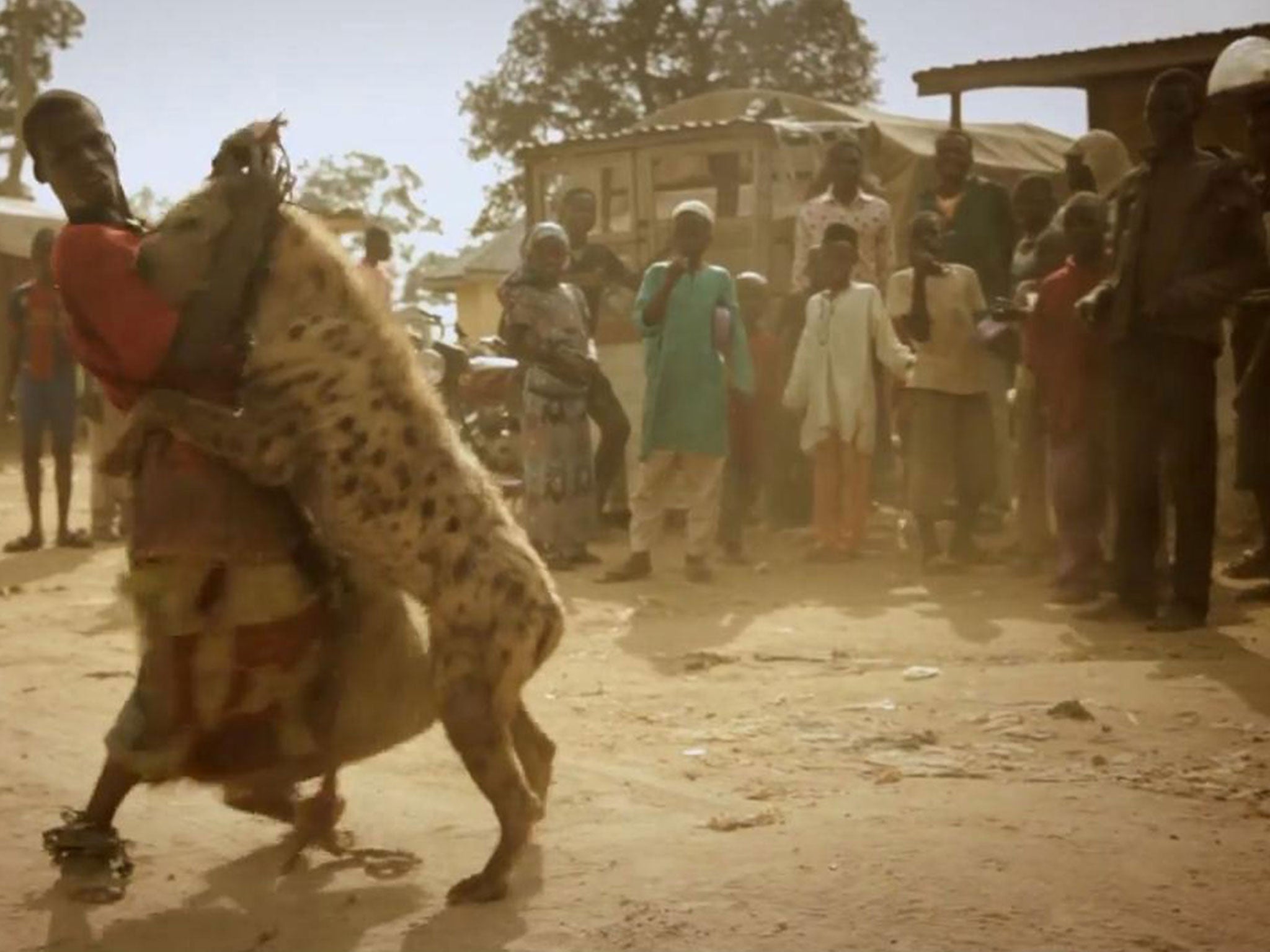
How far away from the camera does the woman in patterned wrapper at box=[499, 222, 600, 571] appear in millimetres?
9336

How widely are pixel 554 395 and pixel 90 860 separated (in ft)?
19.1

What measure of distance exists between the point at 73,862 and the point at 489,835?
1015mm

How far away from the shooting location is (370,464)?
384 centimetres

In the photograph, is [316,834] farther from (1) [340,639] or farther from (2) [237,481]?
(2) [237,481]

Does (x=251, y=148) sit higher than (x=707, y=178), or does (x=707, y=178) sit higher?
(x=707, y=178)

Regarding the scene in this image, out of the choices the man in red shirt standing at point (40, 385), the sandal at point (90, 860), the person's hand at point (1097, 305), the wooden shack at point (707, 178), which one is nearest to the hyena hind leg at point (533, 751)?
the sandal at point (90, 860)

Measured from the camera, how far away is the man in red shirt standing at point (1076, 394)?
26.1 ft

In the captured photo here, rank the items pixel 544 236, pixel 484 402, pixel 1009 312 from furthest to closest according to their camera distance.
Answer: pixel 484 402
pixel 544 236
pixel 1009 312

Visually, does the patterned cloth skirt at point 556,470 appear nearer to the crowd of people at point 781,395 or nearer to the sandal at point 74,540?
the crowd of people at point 781,395

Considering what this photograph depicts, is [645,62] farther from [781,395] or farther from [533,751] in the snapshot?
[533,751]

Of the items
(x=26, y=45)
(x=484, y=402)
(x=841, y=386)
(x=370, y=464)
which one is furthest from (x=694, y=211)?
(x=26, y=45)

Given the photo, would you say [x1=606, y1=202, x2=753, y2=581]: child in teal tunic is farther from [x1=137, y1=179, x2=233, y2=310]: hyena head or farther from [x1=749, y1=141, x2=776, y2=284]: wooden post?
[x1=137, y1=179, x2=233, y2=310]: hyena head

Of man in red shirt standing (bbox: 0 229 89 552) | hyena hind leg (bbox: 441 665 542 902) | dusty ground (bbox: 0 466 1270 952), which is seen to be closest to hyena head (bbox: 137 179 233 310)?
hyena hind leg (bbox: 441 665 542 902)

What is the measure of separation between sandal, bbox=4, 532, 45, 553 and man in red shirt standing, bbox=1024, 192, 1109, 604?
644 cm
